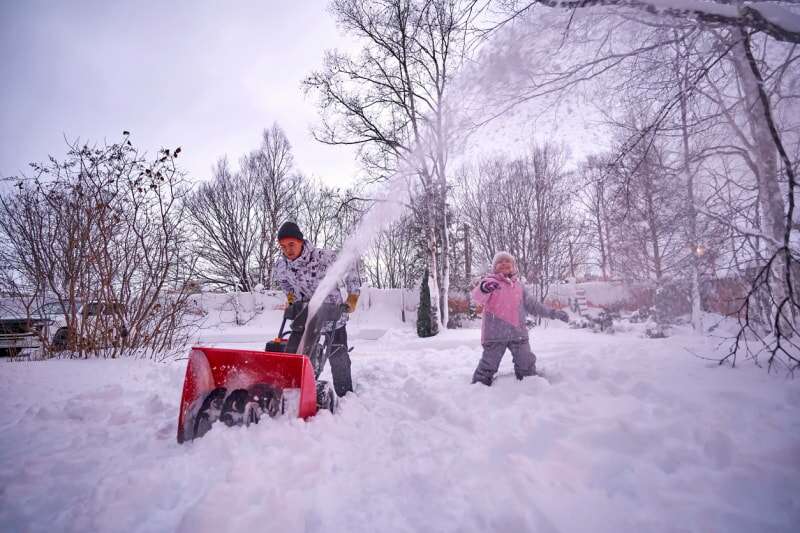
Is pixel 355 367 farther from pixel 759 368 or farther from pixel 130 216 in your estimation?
pixel 759 368

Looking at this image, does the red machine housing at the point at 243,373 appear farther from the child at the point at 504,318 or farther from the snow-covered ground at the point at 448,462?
the child at the point at 504,318

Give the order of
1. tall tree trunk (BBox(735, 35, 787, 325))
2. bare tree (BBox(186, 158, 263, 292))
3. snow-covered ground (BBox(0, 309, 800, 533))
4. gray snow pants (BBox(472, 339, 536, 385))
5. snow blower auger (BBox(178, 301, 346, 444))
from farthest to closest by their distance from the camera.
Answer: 1. bare tree (BBox(186, 158, 263, 292))
2. gray snow pants (BBox(472, 339, 536, 385))
3. tall tree trunk (BBox(735, 35, 787, 325))
4. snow blower auger (BBox(178, 301, 346, 444))
5. snow-covered ground (BBox(0, 309, 800, 533))

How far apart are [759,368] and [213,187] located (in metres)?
25.9

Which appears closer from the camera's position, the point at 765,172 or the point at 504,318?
the point at 504,318

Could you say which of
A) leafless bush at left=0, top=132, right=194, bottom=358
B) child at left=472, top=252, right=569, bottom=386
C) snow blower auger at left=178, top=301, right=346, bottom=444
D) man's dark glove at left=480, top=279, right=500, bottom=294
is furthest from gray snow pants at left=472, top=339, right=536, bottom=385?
leafless bush at left=0, top=132, right=194, bottom=358

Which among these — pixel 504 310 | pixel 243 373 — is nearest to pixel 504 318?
pixel 504 310

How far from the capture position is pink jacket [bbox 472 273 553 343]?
3.46 metres

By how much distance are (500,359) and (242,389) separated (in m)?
2.39

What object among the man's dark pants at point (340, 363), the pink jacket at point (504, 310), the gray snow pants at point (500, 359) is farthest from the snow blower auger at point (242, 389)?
the pink jacket at point (504, 310)

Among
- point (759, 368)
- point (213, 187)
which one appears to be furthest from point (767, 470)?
point (213, 187)

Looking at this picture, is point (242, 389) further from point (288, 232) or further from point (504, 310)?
point (504, 310)

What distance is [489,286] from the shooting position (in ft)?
11.6

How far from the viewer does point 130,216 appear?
4.84m

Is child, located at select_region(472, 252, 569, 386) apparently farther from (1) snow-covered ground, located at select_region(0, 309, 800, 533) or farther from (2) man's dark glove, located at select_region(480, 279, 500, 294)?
(1) snow-covered ground, located at select_region(0, 309, 800, 533)
